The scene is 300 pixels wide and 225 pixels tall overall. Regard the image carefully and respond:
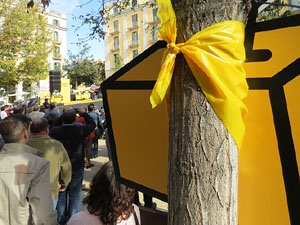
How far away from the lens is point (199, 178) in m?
0.98

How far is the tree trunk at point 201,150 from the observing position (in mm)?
969

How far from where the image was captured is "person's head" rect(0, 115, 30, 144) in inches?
86.7

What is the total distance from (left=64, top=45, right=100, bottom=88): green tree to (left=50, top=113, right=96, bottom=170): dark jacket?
121ft

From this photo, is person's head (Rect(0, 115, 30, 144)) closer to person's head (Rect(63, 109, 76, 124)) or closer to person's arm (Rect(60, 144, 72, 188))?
person's arm (Rect(60, 144, 72, 188))

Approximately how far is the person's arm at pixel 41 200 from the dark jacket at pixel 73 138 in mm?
1641

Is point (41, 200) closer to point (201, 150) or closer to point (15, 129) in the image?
point (15, 129)

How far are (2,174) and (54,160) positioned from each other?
3.32ft

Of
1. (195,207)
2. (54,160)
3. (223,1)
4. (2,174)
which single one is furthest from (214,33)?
(54,160)

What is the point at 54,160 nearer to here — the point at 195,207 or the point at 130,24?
the point at 195,207

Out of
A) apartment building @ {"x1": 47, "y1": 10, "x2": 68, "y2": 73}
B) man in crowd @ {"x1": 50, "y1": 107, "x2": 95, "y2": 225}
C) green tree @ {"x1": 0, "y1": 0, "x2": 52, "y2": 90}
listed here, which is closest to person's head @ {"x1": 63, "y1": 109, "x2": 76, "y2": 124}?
man in crowd @ {"x1": 50, "y1": 107, "x2": 95, "y2": 225}

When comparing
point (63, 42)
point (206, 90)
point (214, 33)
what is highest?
point (63, 42)

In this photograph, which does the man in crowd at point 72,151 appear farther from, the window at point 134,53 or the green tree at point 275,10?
the window at point 134,53

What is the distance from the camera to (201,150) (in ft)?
3.23

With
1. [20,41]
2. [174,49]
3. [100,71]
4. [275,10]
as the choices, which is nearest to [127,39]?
[100,71]
